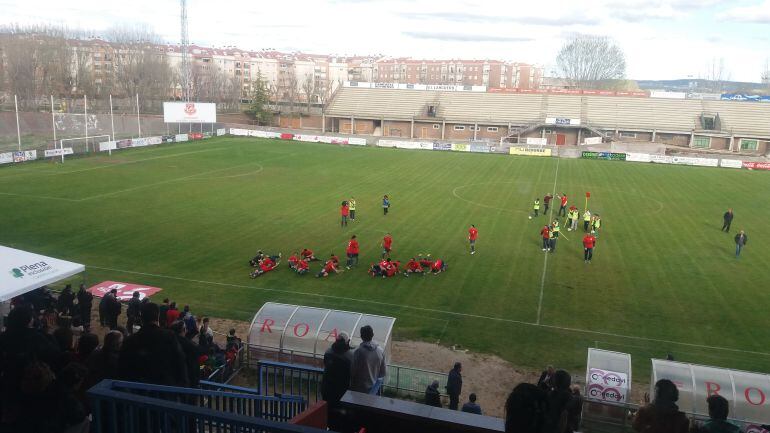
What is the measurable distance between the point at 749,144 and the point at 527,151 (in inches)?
1144

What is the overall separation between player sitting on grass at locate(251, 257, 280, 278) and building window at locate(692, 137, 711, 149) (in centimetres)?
6576

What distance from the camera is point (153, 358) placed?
20.5 ft

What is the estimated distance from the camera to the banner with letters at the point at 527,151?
62.7 metres

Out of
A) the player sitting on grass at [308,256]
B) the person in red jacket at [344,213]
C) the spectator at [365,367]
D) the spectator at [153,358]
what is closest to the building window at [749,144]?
the person in red jacket at [344,213]

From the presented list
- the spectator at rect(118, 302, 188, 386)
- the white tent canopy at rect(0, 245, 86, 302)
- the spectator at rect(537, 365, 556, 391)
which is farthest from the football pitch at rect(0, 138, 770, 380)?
the spectator at rect(118, 302, 188, 386)

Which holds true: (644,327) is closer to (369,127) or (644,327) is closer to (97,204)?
(97,204)

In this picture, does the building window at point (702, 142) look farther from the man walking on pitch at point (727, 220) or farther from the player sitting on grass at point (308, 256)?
the player sitting on grass at point (308, 256)

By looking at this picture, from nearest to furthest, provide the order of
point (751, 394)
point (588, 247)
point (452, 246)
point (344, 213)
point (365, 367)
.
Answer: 1. point (365, 367)
2. point (751, 394)
3. point (588, 247)
4. point (452, 246)
5. point (344, 213)

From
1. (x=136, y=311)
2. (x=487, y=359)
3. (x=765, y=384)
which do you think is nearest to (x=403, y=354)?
(x=487, y=359)

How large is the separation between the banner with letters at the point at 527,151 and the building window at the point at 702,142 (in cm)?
2281

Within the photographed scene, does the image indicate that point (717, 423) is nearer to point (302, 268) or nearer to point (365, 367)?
point (365, 367)

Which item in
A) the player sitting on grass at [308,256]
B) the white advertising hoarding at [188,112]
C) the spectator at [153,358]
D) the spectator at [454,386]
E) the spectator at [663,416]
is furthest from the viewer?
the white advertising hoarding at [188,112]

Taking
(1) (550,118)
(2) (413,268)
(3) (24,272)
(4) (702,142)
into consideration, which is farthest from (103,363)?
(4) (702,142)

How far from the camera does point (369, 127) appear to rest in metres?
85.4
